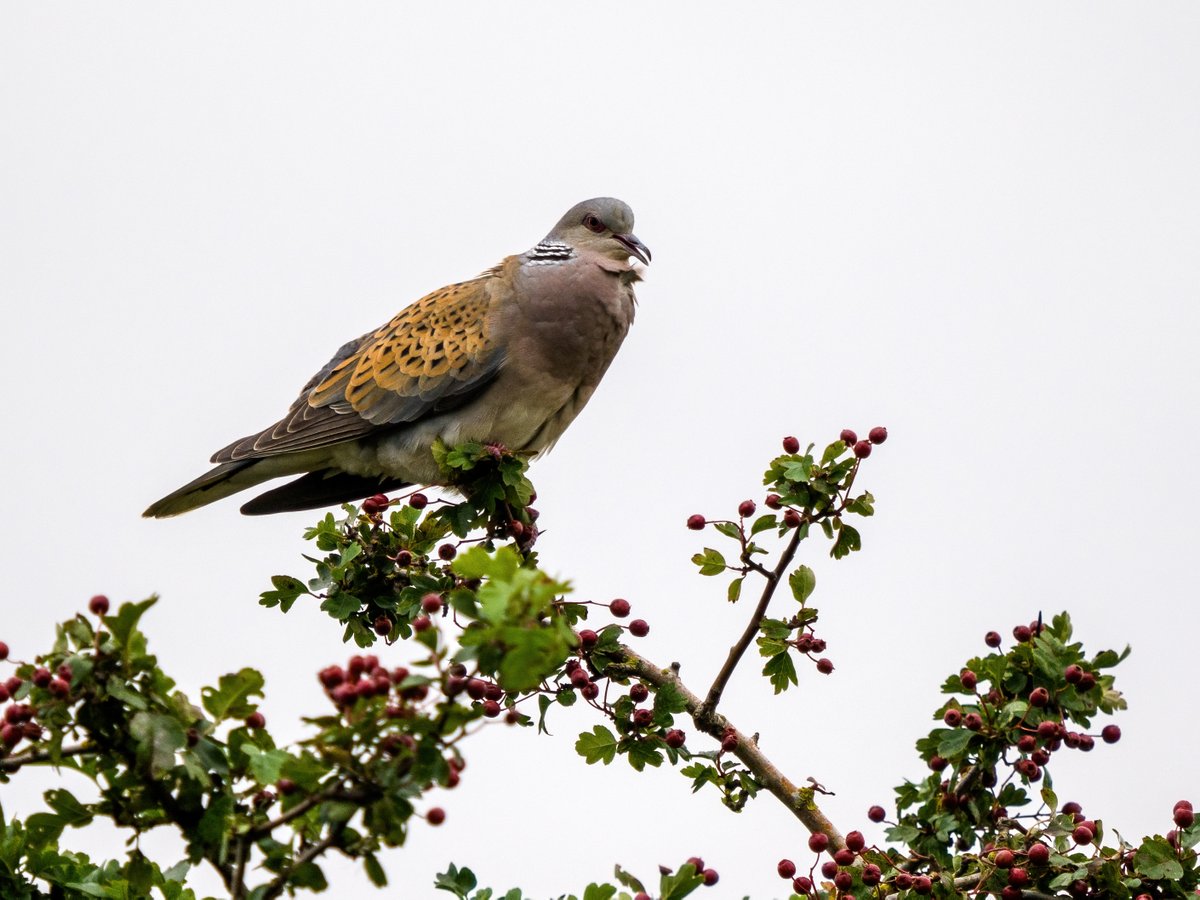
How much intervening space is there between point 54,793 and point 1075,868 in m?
2.15

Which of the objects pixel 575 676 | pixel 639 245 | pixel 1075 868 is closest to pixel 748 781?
pixel 575 676

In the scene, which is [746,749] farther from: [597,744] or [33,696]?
[33,696]

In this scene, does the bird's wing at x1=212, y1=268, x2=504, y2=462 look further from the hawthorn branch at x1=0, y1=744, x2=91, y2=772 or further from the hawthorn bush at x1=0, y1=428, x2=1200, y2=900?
the hawthorn branch at x1=0, y1=744, x2=91, y2=772

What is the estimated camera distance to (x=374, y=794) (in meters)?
2.22

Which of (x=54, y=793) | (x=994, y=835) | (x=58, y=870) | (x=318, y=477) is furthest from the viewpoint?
(x=318, y=477)

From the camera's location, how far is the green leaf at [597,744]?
387 centimetres

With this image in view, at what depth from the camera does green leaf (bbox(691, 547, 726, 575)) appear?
3758mm

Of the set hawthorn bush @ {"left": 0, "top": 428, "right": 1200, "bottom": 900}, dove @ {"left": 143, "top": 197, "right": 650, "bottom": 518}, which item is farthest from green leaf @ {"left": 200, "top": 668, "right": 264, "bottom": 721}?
dove @ {"left": 143, "top": 197, "right": 650, "bottom": 518}

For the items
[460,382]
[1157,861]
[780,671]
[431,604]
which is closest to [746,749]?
[780,671]

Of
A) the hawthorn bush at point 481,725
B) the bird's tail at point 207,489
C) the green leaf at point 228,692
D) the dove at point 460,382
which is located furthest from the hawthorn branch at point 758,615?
the bird's tail at point 207,489

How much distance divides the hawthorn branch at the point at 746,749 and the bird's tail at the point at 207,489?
2.96 m

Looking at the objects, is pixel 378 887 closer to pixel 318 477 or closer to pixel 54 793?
pixel 54 793

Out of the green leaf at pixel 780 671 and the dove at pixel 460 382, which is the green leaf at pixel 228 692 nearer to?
the green leaf at pixel 780 671

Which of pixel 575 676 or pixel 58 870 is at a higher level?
pixel 575 676
